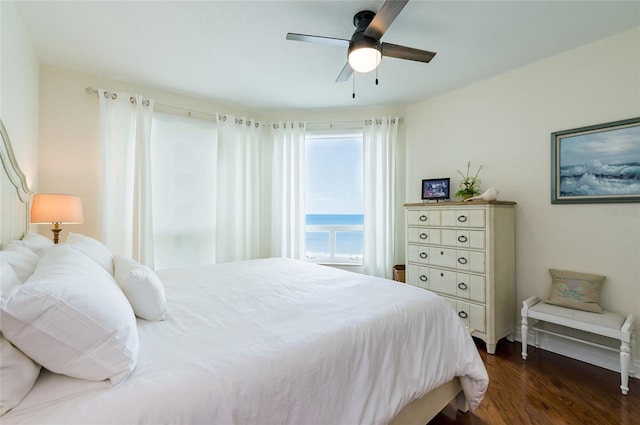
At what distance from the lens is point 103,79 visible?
2.95 meters

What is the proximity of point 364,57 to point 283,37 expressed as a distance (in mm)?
843

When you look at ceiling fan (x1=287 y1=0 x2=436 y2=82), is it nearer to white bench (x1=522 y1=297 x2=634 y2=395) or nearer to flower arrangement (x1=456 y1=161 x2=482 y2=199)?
flower arrangement (x1=456 y1=161 x2=482 y2=199)

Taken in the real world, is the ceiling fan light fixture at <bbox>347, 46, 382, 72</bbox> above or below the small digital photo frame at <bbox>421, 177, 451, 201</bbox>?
above

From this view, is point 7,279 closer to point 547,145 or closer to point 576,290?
point 576,290

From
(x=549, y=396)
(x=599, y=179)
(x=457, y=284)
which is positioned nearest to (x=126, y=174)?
(x=457, y=284)

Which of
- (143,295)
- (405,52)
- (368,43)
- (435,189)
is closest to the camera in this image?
(143,295)

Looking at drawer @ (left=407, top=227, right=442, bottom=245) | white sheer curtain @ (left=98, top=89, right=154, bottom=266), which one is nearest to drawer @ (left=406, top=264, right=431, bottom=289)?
drawer @ (left=407, top=227, right=442, bottom=245)

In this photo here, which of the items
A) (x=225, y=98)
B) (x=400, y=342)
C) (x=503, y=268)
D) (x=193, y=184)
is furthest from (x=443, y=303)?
(x=225, y=98)

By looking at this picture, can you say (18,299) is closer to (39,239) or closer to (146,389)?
(146,389)

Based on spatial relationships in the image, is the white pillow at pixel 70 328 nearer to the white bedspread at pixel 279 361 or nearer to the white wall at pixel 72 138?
the white bedspread at pixel 279 361

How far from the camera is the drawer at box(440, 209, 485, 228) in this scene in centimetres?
250

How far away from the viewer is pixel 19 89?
6.88 ft

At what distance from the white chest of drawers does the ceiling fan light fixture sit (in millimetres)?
1520

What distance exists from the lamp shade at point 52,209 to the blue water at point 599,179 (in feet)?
13.5
